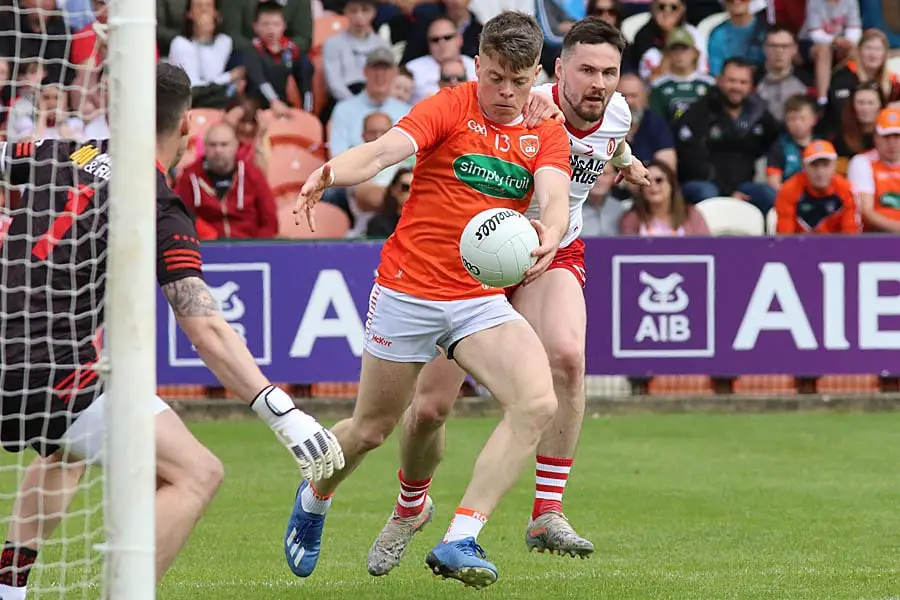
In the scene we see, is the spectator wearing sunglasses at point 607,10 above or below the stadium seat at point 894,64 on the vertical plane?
above

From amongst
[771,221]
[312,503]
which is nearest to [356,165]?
[312,503]

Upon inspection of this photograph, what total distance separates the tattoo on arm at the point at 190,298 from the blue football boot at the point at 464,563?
156 centimetres

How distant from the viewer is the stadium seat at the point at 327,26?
1608 cm

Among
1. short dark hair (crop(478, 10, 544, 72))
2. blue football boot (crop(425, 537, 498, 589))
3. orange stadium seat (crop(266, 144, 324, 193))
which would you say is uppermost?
short dark hair (crop(478, 10, 544, 72))

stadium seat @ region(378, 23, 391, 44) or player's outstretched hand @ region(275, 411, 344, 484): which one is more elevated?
stadium seat @ region(378, 23, 391, 44)

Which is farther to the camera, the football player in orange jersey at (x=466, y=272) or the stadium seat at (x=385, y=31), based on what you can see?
the stadium seat at (x=385, y=31)

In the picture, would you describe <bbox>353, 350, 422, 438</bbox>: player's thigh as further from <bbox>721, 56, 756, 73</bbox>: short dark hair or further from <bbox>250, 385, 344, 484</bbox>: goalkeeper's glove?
<bbox>721, 56, 756, 73</bbox>: short dark hair

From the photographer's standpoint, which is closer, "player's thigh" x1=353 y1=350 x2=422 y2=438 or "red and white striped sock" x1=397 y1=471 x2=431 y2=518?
"player's thigh" x1=353 y1=350 x2=422 y2=438

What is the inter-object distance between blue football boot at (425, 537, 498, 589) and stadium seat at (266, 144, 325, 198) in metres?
8.82

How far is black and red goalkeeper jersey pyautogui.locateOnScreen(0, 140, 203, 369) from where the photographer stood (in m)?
5.77

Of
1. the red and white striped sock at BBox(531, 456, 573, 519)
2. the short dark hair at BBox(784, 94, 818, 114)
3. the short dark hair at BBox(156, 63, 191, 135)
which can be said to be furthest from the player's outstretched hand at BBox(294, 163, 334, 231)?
the short dark hair at BBox(784, 94, 818, 114)

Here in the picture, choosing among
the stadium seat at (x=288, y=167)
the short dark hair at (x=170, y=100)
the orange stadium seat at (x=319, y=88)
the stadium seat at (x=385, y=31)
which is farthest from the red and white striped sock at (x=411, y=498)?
the stadium seat at (x=385, y=31)

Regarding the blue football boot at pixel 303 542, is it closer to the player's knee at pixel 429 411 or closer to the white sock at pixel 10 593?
the player's knee at pixel 429 411

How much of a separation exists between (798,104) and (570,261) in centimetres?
809
